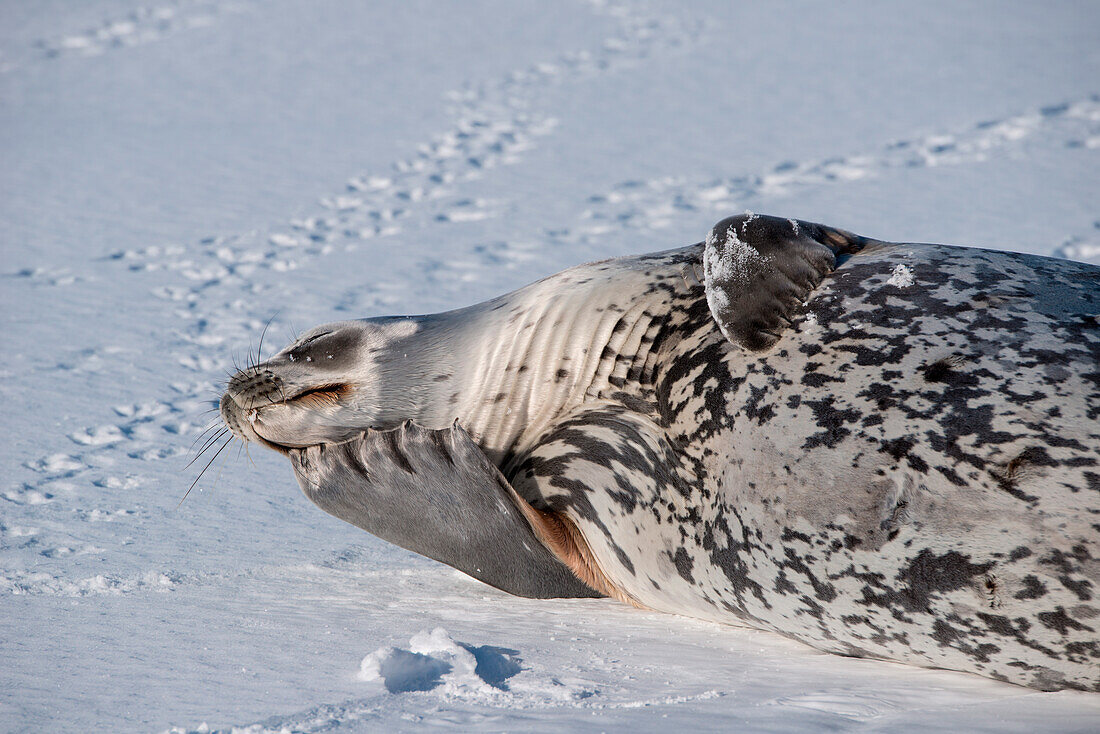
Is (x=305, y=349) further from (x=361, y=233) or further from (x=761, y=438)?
(x=361, y=233)

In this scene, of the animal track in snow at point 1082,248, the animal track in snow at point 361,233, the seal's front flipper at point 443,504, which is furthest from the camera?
the animal track in snow at point 1082,248

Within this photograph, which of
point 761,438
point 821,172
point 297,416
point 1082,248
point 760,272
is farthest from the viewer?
point 821,172

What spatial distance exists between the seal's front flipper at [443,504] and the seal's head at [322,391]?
3.7 inches

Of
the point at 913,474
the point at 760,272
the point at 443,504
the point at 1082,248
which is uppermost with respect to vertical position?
the point at 1082,248

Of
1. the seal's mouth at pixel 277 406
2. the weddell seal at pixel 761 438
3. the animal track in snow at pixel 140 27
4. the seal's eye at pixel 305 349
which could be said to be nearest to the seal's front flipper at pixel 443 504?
the weddell seal at pixel 761 438

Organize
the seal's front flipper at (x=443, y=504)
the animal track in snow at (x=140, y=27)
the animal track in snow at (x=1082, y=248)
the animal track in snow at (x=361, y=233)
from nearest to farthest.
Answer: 1. the seal's front flipper at (x=443, y=504)
2. the animal track in snow at (x=361, y=233)
3. the animal track in snow at (x=1082, y=248)
4. the animal track in snow at (x=140, y=27)

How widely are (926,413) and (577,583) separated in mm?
1030

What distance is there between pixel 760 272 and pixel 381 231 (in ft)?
10.9

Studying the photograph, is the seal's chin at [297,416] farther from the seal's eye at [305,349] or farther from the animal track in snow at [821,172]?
the animal track in snow at [821,172]

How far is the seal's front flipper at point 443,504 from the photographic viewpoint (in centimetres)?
234

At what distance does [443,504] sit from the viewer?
7.92 feet

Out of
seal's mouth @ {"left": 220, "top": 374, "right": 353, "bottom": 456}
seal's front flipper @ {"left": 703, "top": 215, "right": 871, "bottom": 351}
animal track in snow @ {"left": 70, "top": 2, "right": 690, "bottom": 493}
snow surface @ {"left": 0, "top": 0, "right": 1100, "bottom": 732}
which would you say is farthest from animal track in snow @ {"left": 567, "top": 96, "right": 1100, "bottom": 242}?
seal's front flipper @ {"left": 703, "top": 215, "right": 871, "bottom": 351}

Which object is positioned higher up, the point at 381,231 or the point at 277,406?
the point at 381,231

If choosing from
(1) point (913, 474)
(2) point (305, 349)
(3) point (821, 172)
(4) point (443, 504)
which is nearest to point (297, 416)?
(2) point (305, 349)
